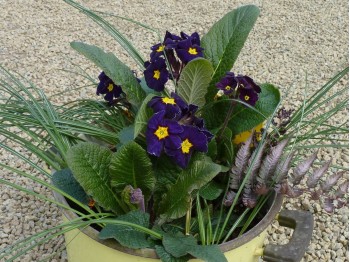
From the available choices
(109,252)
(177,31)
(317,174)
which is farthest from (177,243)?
(177,31)

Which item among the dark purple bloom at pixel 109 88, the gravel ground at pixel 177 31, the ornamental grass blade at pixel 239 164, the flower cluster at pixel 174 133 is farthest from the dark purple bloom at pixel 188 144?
the gravel ground at pixel 177 31

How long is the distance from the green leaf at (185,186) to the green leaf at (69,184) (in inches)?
7.6

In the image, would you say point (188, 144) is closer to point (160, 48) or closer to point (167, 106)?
point (167, 106)

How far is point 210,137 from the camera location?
129 centimetres

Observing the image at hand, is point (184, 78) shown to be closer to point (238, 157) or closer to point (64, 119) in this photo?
point (238, 157)

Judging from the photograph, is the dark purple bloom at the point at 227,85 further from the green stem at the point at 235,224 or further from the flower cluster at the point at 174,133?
the green stem at the point at 235,224

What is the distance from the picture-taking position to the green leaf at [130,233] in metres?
1.17

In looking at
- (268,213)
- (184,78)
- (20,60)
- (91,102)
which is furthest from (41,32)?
(268,213)

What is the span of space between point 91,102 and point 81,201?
34 cm

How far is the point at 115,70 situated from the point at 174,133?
0.93ft

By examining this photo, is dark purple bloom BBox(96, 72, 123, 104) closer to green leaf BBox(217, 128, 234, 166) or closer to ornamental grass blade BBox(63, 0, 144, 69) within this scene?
ornamental grass blade BBox(63, 0, 144, 69)

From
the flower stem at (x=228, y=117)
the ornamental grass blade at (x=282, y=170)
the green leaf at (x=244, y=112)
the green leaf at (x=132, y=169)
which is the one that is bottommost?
the green leaf at (x=132, y=169)

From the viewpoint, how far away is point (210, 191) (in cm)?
137

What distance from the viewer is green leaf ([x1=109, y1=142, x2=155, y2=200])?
1243 mm
